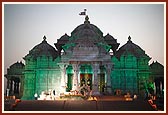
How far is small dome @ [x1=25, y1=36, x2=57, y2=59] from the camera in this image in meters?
31.5

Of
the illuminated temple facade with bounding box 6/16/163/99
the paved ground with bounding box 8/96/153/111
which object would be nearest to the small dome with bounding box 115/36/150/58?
the illuminated temple facade with bounding box 6/16/163/99

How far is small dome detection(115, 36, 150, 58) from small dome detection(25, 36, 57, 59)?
22.5ft

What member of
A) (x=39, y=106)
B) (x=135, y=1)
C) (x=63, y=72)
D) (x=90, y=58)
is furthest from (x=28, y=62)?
(x=135, y=1)

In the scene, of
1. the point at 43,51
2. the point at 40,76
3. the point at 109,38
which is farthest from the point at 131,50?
the point at 40,76

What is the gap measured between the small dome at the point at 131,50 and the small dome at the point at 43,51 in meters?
6.85

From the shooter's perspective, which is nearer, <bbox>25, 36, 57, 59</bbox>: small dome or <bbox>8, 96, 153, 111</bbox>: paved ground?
<bbox>8, 96, 153, 111</bbox>: paved ground

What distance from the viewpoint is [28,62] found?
31.7 metres

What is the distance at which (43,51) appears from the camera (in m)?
31.7

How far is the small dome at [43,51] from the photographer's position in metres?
31.5

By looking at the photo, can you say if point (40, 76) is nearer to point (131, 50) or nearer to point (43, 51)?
point (43, 51)

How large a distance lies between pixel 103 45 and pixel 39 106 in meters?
10.7

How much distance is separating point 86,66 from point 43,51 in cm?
537

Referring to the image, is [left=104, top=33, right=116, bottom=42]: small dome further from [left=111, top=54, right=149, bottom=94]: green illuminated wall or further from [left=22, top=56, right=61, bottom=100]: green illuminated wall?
[left=22, top=56, right=61, bottom=100]: green illuminated wall

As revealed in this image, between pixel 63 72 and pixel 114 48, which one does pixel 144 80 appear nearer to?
pixel 114 48
